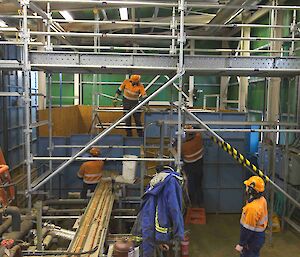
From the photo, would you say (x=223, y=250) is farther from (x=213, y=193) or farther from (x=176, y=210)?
(x=176, y=210)

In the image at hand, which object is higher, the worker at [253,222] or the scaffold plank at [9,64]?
the scaffold plank at [9,64]

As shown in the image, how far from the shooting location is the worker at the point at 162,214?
392cm

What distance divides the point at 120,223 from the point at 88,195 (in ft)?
3.10

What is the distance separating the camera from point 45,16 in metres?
5.12

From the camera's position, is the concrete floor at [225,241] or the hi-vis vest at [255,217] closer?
the hi-vis vest at [255,217]

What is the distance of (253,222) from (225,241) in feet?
7.52

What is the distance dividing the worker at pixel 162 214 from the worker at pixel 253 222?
881 millimetres

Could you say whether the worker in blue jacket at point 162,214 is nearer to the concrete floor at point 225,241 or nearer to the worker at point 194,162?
the concrete floor at point 225,241

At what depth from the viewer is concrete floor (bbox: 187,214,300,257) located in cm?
571

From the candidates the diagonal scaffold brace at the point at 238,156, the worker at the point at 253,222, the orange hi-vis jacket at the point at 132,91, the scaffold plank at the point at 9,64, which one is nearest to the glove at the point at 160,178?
the diagonal scaffold brace at the point at 238,156

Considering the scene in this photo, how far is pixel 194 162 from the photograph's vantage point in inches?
285

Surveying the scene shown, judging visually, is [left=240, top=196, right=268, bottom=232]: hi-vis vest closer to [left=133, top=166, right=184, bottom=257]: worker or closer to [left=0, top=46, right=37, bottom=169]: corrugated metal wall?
[left=133, top=166, right=184, bottom=257]: worker

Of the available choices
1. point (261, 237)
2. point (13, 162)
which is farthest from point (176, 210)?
point (13, 162)

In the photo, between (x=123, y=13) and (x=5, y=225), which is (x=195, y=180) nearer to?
(x=5, y=225)
